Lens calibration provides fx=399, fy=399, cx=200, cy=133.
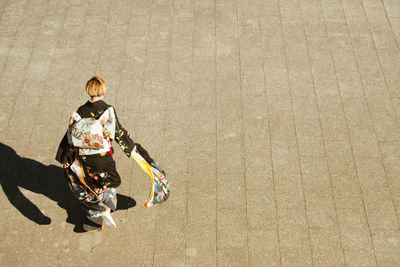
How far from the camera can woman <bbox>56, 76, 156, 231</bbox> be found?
4.53 metres

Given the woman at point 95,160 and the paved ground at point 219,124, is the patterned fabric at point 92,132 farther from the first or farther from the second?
the paved ground at point 219,124

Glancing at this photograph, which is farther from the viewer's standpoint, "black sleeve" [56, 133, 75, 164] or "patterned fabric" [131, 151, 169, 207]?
"patterned fabric" [131, 151, 169, 207]

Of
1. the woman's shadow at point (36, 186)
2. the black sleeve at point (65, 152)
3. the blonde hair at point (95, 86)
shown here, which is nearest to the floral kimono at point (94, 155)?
the black sleeve at point (65, 152)

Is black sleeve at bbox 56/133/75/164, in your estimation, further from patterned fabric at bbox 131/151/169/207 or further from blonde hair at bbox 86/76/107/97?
patterned fabric at bbox 131/151/169/207

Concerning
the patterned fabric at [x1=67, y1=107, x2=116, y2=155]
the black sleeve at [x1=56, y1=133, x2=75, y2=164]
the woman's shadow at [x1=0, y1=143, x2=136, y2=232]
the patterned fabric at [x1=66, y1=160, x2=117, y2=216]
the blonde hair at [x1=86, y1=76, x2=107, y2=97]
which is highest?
the blonde hair at [x1=86, y1=76, x2=107, y2=97]

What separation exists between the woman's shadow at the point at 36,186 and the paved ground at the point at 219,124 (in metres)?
0.02

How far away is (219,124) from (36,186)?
295cm

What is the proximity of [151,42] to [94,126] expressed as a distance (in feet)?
12.3

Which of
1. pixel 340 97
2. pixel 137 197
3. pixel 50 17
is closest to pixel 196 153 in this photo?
pixel 137 197

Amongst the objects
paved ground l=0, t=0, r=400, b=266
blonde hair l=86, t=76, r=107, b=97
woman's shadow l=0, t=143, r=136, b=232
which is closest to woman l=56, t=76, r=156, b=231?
blonde hair l=86, t=76, r=107, b=97

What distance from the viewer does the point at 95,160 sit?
4656 millimetres

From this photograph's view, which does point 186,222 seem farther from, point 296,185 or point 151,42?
point 151,42

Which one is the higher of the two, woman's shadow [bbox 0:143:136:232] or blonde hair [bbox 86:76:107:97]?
blonde hair [bbox 86:76:107:97]

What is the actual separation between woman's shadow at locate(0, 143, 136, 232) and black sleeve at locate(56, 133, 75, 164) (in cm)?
119
